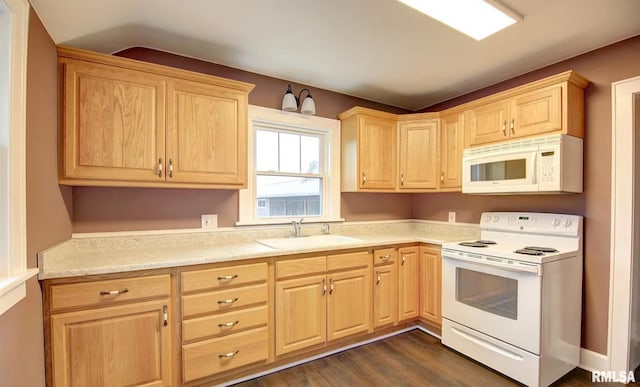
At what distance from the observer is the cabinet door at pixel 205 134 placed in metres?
2.04

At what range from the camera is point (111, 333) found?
5.42 ft

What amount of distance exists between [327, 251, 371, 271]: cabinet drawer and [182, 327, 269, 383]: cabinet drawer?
68cm

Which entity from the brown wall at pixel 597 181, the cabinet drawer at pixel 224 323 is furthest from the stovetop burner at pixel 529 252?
the cabinet drawer at pixel 224 323

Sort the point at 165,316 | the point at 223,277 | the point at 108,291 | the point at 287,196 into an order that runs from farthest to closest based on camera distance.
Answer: the point at 287,196 < the point at 223,277 < the point at 165,316 < the point at 108,291

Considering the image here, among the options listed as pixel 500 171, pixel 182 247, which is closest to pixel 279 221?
pixel 182 247

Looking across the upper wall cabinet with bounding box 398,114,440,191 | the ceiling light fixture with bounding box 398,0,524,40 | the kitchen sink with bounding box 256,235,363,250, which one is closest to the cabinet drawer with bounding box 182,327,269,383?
the kitchen sink with bounding box 256,235,363,250

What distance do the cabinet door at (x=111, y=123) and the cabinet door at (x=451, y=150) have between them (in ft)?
8.21

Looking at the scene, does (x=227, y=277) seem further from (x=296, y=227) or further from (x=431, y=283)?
(x=431, y=283)

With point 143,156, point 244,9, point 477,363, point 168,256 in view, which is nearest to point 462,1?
point 244,9

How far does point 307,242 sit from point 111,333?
1.42 m

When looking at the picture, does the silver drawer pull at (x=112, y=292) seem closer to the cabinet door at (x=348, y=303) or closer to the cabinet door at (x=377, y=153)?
the cabinet door at (x=348, y=303)

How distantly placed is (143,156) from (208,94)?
0.62 m

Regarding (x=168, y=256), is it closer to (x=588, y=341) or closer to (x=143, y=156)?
(x=143, y=156)

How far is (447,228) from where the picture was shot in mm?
3258
